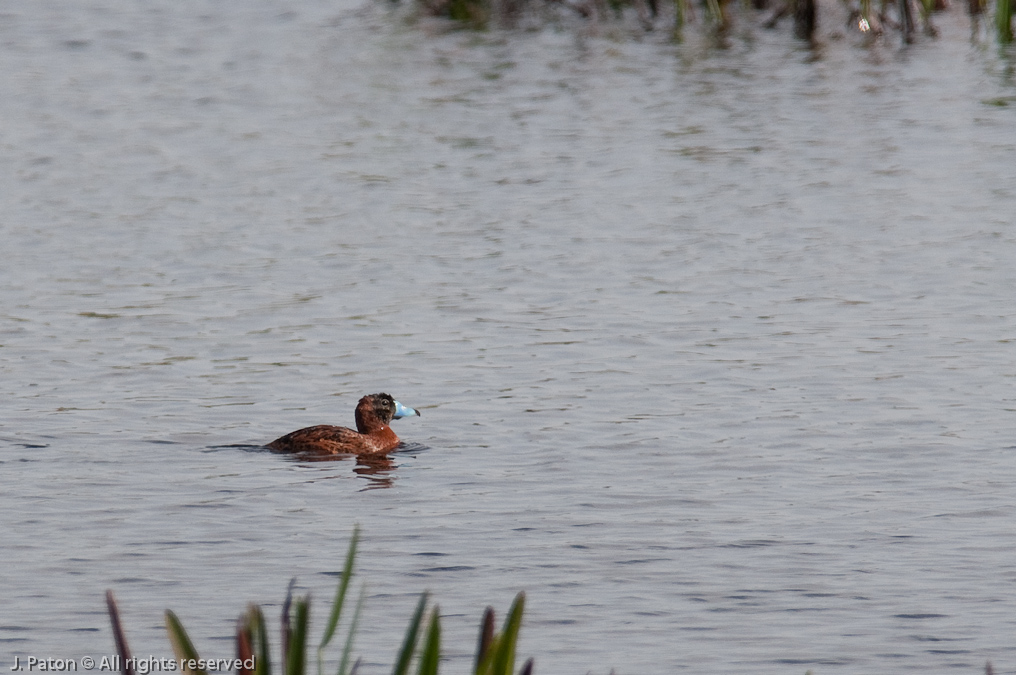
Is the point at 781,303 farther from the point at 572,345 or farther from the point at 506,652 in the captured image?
the point at 506,652

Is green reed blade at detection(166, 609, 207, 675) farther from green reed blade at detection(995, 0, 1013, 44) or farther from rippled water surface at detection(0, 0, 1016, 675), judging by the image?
green reed blade at detection(995, 0, 1013, 44)

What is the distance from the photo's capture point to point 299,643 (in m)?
3.66

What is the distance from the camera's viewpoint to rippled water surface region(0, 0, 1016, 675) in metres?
8.41

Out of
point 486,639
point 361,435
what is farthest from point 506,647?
point 361,435

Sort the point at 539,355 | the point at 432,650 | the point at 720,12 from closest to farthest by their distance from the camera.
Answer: the point at 432,650, the point at 539,355, the point at 720,12

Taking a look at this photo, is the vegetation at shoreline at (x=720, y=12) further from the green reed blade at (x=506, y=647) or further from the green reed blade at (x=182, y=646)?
the green reed blade at (x=182, y=646)

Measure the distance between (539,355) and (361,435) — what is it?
233 cm

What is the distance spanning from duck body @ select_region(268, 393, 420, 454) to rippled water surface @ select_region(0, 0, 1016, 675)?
0.14 metres

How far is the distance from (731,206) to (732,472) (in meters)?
8.49

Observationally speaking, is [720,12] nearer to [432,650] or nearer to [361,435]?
[361,435]

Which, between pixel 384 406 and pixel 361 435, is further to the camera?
pixel 384 406

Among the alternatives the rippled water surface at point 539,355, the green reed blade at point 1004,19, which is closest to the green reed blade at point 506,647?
the rippled water surface at point 539,355

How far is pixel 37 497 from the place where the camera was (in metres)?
10.1

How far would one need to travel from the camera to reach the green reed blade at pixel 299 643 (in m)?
3.60
